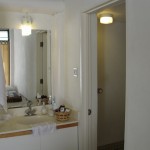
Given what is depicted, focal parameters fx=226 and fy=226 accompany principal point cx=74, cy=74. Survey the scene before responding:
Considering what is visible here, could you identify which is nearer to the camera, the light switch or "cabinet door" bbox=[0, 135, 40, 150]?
"cabinet door" bbox=[0, 135, 40, 150]

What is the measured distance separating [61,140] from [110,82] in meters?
1.51

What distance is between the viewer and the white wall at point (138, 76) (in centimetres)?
141

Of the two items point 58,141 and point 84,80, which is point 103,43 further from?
point 58,141

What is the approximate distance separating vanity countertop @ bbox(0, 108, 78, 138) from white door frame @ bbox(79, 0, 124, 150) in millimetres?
138

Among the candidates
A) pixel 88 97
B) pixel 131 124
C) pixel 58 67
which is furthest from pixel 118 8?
pixel 131 124

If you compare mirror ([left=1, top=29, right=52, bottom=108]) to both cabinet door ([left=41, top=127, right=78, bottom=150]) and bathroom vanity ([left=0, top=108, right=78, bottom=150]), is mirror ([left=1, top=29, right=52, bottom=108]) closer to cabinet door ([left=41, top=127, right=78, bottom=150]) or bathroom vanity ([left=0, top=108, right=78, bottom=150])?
bathroom vanity ([left=0, top=108, right=78, bottom=150])

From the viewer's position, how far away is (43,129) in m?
2.23

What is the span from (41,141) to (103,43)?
1843mm

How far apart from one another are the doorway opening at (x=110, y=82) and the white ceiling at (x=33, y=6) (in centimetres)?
104

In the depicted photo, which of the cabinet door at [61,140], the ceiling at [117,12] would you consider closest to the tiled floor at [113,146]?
the cabinet door at [61,140]

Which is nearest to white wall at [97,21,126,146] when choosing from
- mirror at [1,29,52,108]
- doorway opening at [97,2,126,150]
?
doorway opening at [97,2,126,150]

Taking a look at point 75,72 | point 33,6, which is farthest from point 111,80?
point 33,6

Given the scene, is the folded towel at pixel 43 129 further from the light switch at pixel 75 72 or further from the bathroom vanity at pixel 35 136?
the light switch at pixel 75 72

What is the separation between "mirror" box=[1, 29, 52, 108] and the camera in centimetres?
263
